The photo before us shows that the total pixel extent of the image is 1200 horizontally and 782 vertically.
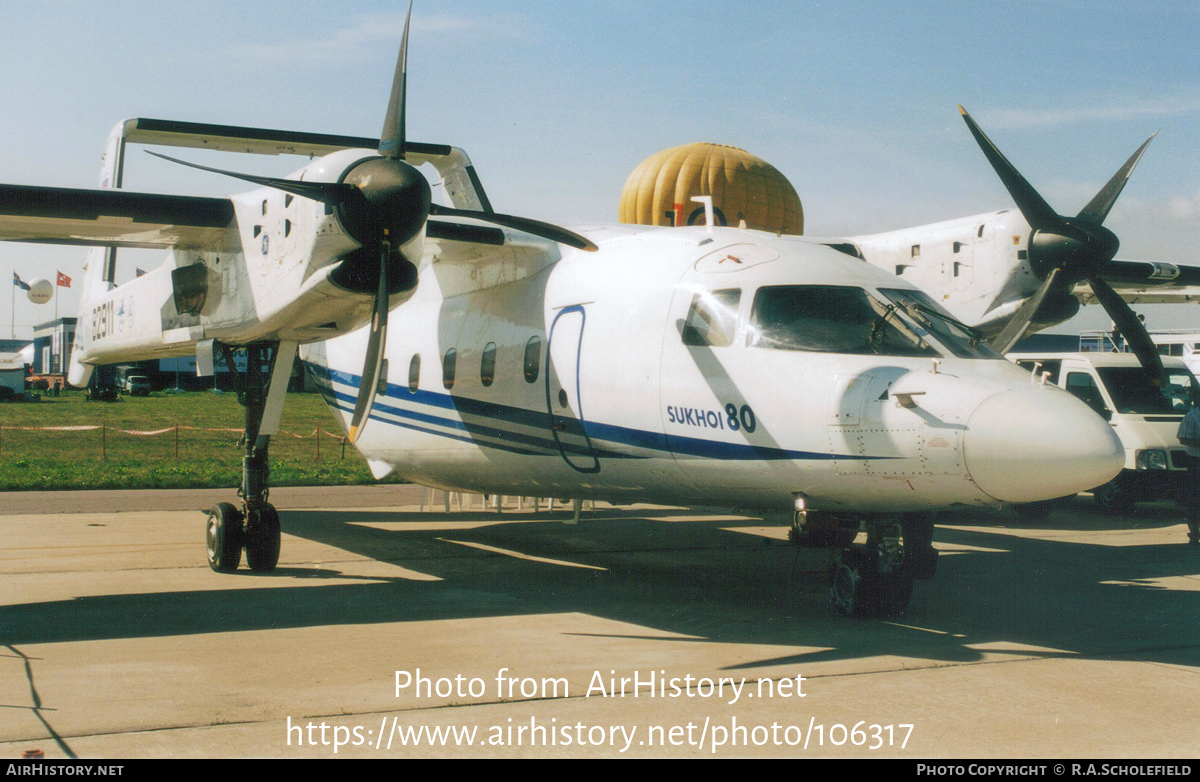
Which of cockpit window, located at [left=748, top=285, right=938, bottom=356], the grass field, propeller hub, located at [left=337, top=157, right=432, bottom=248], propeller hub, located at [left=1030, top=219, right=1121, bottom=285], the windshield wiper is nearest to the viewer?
cockpit window, located at [left=748, top=285, right=938, bottom=356]

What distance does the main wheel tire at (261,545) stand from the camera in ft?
35.3

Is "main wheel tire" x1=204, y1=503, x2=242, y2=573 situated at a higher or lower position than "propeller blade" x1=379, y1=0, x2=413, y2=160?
lower

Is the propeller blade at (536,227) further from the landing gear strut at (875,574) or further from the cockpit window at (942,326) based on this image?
the landing gear strut at (875,574)

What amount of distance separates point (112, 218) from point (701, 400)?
559cm

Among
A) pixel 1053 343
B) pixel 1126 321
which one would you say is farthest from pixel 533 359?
pixel 1053 343

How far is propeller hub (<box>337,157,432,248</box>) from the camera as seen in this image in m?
8.44

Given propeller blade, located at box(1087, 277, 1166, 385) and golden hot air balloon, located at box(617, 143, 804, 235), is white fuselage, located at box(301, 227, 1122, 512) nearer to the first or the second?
propeller blade, located at box(1087, 277, 1166, 385)

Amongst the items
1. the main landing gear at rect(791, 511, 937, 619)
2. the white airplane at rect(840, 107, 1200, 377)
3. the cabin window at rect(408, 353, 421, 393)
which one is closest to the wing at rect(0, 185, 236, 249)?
the cabin window at rect(408, 353, 421, 393)

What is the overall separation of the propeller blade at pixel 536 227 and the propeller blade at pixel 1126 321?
700 cm

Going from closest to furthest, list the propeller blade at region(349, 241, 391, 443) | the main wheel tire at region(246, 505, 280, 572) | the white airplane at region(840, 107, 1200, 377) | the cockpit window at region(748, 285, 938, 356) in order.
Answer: the cockpit window at region(748, 285, 938, 356), the propeller blade at region(349, 241, 391, 443), the main wheel tire at region(246, 505, 280, 572), the white airplane at region(840, 107, 1200, 377)

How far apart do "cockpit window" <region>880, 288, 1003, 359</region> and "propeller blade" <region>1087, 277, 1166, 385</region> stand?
589 centimetres

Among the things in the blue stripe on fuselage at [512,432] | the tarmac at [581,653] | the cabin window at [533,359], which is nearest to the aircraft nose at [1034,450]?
the blue stripe on fuselage at [512,432]

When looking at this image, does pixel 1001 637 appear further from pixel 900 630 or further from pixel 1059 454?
pixel 1059 454

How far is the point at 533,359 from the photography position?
9359 millimetres
